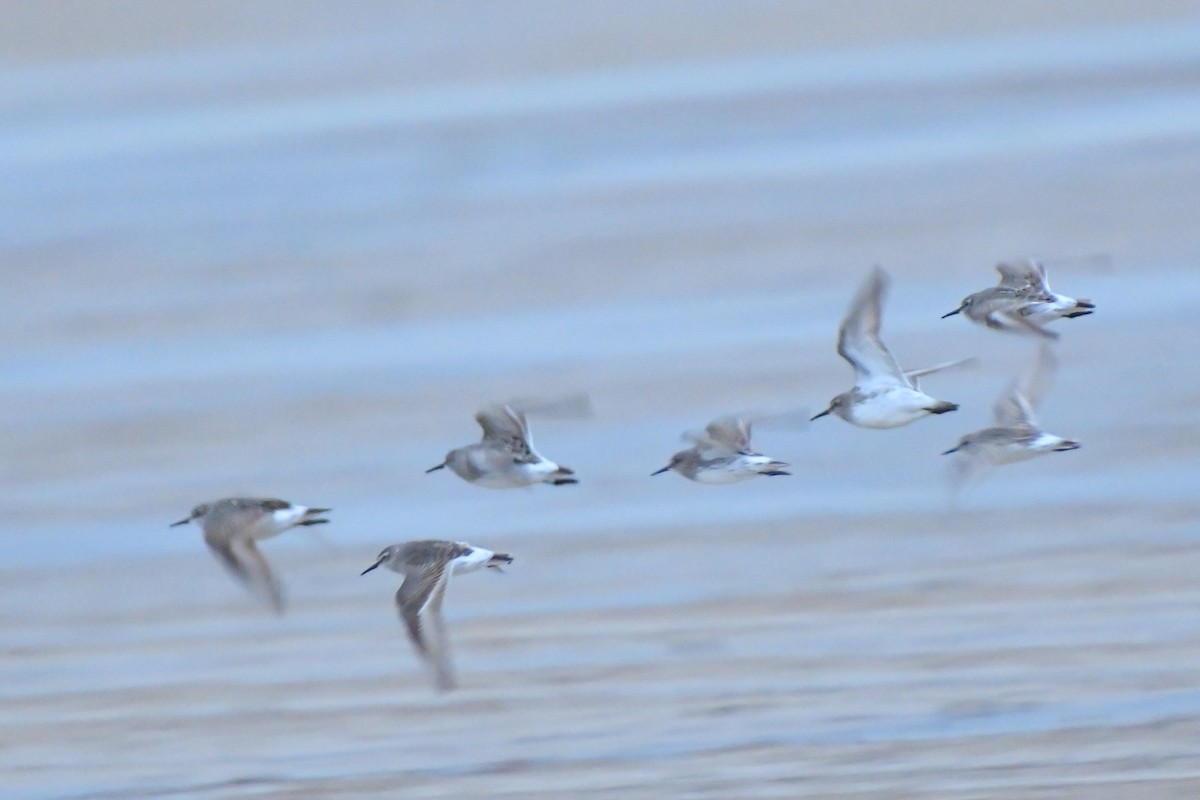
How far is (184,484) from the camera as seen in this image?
240 inches

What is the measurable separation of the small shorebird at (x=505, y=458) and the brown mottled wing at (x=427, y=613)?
0.80 feet

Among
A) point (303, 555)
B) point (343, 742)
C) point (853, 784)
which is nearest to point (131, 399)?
point (303, 555)

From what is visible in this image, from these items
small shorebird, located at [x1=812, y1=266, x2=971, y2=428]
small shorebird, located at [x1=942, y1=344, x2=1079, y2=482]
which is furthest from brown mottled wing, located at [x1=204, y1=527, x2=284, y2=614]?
small shorebird, located at [x1=942, y1=344, x2=1079, y2=482]

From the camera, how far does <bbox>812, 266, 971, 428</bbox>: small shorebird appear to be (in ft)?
16.7

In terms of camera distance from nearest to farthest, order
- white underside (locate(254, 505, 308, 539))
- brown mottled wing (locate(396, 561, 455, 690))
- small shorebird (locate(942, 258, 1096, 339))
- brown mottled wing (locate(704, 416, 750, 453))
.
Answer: brown mottled wing (locate(396, 561, 455, 690)) → white underside (locate(254, 505, 308, 539)) → small shorebird (locate(942, 258, 1096, 339)) → brown mottled wing (locate(704, 416, 750, 453))

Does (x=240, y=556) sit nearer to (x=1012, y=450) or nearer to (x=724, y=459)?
(x=724, y=459)

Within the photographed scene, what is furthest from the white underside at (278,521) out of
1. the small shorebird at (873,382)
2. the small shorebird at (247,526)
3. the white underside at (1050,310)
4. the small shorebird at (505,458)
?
the white underside at (1050,310)

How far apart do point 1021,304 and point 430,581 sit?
1.38 m

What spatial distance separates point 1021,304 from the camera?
16.6 feet

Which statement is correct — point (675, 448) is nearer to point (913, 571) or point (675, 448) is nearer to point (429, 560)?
point (913, 571)

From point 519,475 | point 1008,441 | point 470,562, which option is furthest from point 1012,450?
point 470,562

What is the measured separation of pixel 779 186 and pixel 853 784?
1.97 meters

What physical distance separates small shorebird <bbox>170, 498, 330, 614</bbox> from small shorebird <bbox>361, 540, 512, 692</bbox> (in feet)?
0.71

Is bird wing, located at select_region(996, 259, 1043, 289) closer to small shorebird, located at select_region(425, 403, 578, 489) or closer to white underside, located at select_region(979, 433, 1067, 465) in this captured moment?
white underside, located at select_region(979, 433, 1067, 465)
